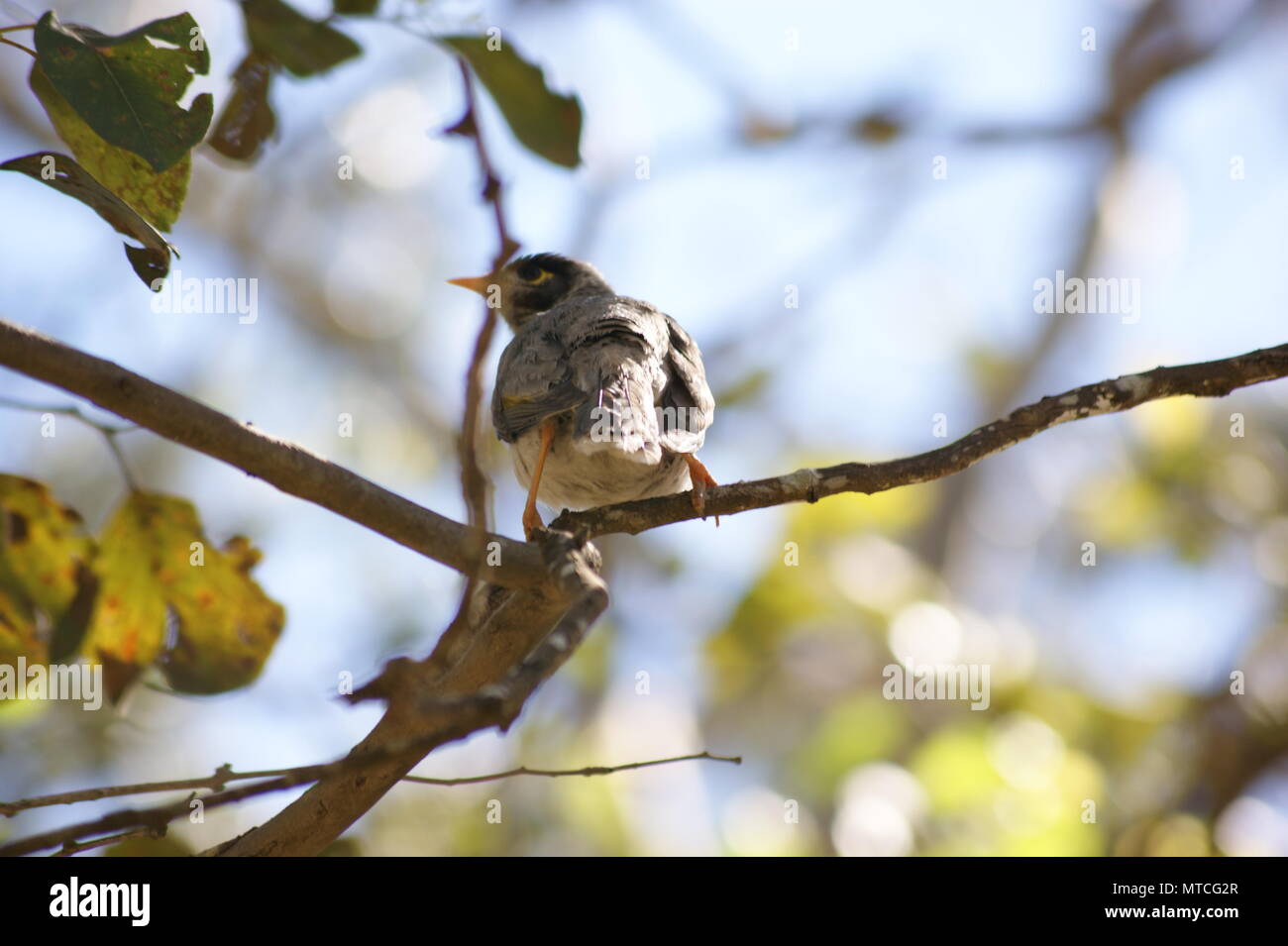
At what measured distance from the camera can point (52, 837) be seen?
174 centimetres

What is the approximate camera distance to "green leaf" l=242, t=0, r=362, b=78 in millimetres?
3633

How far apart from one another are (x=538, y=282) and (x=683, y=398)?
2468mm

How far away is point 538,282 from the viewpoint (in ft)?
22.4

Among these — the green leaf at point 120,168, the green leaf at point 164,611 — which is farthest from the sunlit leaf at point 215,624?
the green leaf at point 120,168

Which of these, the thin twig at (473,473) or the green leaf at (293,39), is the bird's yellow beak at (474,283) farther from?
the thin twig at (473,473)

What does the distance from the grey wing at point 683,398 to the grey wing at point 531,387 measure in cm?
37

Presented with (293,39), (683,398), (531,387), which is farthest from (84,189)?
(683,398)

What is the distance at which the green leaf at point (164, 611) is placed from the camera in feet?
11.8

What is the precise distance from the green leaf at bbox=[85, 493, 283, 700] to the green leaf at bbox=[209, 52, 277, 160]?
120 cm

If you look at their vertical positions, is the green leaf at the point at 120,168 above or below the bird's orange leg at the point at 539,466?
above

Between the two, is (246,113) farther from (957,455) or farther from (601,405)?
(957,455)

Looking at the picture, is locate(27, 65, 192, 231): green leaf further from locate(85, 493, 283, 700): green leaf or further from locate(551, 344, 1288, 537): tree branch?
locate(551, 344, 1288, 537): tree branch

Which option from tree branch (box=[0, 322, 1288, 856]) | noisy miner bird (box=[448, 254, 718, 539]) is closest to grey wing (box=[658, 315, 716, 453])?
noisy miner bird (box=[448, 254, 718, 539])
